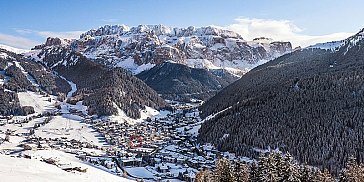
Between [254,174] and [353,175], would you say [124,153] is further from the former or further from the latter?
[353,175]

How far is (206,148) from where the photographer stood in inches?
6786

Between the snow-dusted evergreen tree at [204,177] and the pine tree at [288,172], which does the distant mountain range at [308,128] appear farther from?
the pine tree at [288,172]

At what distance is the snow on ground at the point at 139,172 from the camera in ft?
415

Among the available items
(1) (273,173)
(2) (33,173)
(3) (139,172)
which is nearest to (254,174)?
(1) (273,173)

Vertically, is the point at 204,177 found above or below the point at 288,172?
below

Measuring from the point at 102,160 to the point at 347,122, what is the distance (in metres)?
101

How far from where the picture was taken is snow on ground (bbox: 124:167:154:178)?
126 meters

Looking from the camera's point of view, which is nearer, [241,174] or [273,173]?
[273,173]

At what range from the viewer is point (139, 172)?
13012cm

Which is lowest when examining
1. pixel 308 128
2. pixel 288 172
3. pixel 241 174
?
pixel 308 128

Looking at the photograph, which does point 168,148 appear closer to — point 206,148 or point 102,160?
point 206,148

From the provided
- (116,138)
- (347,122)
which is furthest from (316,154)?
(116,138)

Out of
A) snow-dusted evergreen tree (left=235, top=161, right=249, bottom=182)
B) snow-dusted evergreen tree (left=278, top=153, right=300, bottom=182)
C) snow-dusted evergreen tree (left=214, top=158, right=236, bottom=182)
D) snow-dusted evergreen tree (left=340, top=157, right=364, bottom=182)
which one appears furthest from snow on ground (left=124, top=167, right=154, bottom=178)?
snow-dusted evergreen tree (left=278, top=153, right=300, bottom=182)

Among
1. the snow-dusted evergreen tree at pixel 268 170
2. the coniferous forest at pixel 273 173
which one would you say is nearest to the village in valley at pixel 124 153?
the coniferous forest at pixel 273 173
